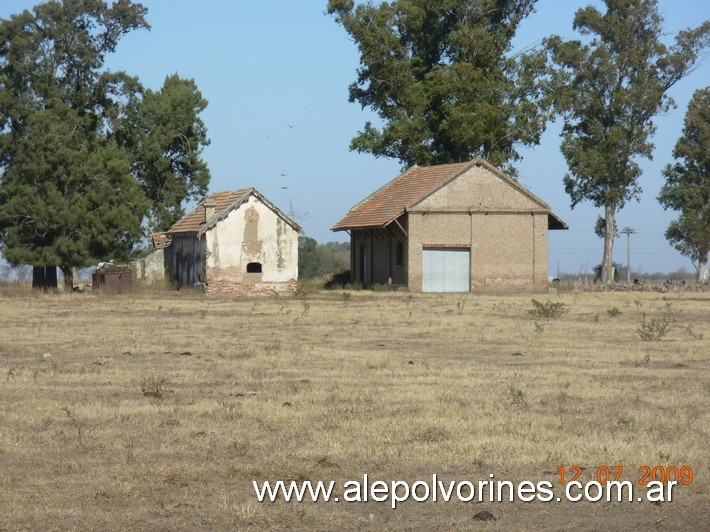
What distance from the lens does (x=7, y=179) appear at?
2020 inches

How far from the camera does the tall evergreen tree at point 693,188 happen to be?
71125 millimetres

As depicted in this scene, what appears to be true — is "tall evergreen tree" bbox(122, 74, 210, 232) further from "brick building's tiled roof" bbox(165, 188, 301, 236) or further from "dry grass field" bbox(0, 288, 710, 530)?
"dry grass field" bbox(0, 288, 710, 530)

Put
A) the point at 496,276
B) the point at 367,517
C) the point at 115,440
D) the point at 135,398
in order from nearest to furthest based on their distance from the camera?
the point at 367,517, the point at 115,440, the point at 135,398, the point at 496,276

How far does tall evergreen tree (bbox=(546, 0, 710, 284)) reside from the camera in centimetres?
6103

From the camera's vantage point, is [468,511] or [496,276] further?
[496,276]

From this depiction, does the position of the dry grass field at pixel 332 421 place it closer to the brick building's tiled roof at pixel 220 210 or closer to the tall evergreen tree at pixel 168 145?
the brick building's tiled roof at pixel 220 210

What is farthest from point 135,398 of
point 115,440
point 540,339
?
point 540,339

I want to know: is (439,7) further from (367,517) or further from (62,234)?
(367,517)

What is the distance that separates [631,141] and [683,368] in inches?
1810

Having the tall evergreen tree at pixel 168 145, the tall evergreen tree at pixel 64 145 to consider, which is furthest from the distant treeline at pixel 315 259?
the tall evergreen tree at pixel 64 145

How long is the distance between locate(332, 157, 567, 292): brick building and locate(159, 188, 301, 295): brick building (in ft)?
16.7

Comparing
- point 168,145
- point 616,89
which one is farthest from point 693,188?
point 168,145

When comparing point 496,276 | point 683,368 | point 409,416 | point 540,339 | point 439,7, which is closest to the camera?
point 409,416
